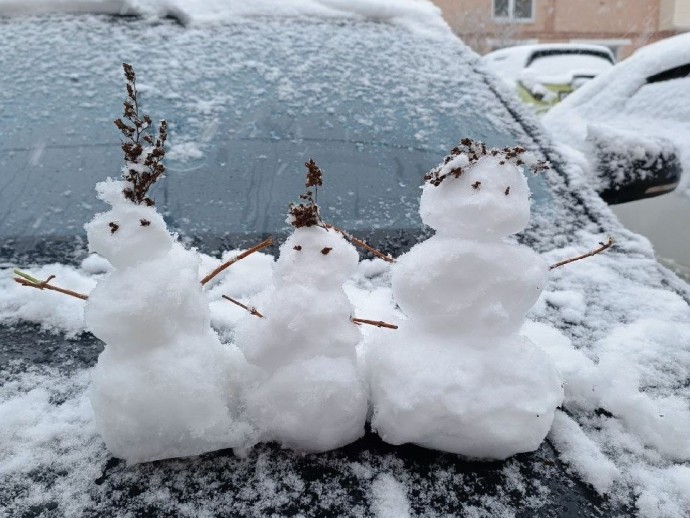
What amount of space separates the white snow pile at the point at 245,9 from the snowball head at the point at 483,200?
1753 mm

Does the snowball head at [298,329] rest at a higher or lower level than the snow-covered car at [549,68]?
higher

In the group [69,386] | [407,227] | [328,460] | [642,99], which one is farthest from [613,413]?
[642,99]

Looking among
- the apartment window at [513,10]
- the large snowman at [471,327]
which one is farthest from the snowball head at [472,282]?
the apartment window at [513,10]

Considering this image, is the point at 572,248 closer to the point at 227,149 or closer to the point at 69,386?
the point at 227,149

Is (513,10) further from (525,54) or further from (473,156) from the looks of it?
(473,156)

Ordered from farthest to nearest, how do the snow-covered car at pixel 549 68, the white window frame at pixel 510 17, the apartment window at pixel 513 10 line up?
the apartment window at pixel 513 10 < the white window frame at pixel 510 17 < the snow-covered car at pixel 549 68

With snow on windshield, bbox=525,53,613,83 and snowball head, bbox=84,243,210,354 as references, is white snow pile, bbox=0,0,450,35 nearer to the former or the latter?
snowball head, bbox=84,243,210,354

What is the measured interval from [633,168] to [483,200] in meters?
1.51

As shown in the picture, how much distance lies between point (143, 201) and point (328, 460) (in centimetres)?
48

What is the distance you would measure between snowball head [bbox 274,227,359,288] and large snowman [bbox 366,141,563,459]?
10cm

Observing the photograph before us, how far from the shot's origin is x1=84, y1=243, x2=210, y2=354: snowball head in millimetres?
865

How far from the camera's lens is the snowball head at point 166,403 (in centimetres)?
89

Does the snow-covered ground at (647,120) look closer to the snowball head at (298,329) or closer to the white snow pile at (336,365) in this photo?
the white snow pile at (336,365)

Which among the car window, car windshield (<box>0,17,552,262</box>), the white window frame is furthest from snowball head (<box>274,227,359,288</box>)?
Answer: the white window frame
